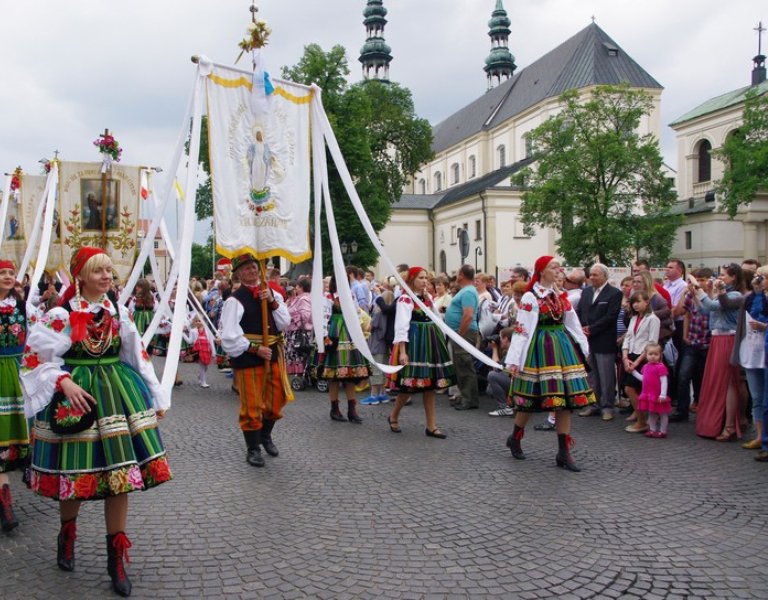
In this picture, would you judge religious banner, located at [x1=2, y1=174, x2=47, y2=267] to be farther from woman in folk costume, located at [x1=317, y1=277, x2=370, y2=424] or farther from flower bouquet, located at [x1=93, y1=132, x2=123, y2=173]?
woman in folk costume, located at [x1=317, y1=277, x2=370, y2=424]

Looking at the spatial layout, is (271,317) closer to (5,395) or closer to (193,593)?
(5,395)

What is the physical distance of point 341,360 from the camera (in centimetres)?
944

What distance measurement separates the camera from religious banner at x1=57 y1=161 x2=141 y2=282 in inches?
384

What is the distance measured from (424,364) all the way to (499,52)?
265 ft

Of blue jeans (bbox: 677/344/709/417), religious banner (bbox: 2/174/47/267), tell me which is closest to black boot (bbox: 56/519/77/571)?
blue jeans (bbox: 677/344/709/417)

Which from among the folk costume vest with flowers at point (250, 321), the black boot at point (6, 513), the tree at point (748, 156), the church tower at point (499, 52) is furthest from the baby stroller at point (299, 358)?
the church tower at point (499, 52)

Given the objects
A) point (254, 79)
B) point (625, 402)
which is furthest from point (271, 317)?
point (625, 402)

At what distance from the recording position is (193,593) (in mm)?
3873

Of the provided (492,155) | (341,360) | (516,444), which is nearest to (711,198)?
(492,155)

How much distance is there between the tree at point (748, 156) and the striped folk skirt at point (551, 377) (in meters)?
37.4

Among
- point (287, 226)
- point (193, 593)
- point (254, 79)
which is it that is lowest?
point (193, 593)

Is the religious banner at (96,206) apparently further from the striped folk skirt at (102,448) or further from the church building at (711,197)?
the church building at (711,197)

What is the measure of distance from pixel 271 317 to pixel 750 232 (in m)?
49.6

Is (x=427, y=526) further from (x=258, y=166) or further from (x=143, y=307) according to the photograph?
(x=143, y=307)
